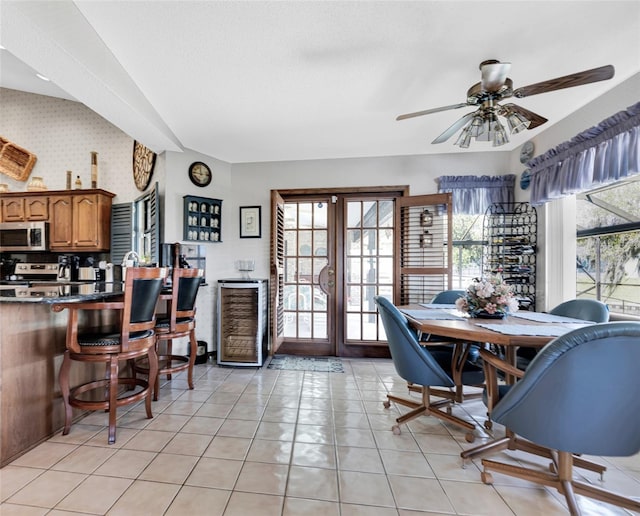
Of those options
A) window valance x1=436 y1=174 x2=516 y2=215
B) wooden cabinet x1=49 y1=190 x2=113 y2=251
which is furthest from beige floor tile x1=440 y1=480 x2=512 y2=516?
wooden cabinet x1=49 y1=190 x2=113 y2=251

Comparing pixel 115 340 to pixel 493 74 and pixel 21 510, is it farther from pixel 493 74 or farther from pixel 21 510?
pixel 493 74

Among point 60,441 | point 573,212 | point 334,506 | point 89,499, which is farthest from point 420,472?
point 573,212

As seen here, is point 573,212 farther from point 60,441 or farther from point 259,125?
point 60,441

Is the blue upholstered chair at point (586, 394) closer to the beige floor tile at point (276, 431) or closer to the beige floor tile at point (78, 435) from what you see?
the beige floor tile at point (276, 431)

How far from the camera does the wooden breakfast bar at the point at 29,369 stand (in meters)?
1.66

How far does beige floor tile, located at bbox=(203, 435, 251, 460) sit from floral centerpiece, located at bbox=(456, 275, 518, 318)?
180 cm

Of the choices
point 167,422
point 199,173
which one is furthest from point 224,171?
point 167,422

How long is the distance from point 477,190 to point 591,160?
1232 millimetres

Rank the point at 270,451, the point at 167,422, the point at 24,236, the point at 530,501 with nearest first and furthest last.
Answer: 1. the point at 530,501
2. the point at 270,451
3. the point at 167,422
4. the point at 24,236

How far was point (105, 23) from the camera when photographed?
1.72 m

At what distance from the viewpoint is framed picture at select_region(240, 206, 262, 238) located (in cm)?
389

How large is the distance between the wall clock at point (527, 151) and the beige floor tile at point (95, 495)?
441 cm

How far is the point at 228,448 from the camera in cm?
182

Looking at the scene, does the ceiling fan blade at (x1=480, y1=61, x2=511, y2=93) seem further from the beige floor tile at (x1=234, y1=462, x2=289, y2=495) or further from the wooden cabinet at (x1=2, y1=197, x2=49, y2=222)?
the wooden cabinet at (x1=2, y1=197, x2=49, y2=222)
